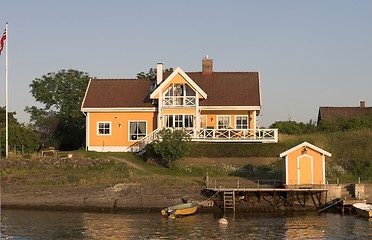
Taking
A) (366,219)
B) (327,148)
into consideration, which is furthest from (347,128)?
(366,219)

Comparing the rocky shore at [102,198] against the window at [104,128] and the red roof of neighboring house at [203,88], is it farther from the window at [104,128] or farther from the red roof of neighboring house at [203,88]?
the red roof of neighboring house at [203,88]

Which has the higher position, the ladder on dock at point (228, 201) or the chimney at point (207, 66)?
the chimney at point (207, 66)

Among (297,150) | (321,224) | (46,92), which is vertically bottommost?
(321,224)

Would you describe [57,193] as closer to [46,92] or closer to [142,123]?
[142,123]

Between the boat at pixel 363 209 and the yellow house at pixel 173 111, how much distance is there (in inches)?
537

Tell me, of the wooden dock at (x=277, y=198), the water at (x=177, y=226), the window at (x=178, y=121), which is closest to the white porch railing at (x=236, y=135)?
the window at (x=178, y=121)

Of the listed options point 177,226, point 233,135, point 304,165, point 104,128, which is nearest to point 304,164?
point 304,165

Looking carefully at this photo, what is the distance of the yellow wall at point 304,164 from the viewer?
38.4 m

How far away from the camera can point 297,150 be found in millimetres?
38656

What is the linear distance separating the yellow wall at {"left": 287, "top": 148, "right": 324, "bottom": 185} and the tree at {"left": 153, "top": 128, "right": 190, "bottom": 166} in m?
9.03

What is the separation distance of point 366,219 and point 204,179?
11.0 meters

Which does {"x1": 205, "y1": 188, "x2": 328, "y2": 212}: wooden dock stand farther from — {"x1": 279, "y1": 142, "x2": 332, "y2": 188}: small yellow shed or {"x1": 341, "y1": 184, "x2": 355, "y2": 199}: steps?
{"x1": 341, "y1": 184, "x2": 355, "y2": 199}: steps

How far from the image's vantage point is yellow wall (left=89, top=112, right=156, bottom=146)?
169 feet

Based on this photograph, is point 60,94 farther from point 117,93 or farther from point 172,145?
point 172,145
